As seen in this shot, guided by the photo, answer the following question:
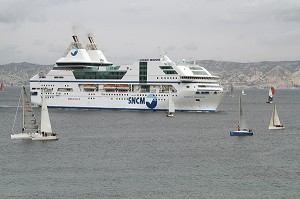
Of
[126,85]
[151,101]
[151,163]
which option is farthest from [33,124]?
[126,85]

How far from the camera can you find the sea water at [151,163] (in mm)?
36562

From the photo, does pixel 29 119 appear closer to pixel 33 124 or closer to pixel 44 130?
pixel 33 124

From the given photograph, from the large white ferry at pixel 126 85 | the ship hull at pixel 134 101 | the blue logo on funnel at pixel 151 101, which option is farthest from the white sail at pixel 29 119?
the blue logo on funnel at pixel 151 101

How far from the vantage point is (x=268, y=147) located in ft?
180

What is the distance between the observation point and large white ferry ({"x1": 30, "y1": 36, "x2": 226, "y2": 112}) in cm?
8906

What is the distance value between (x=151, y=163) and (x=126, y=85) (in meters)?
47.9

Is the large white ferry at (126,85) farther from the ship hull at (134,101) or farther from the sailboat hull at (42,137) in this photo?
the sailboat hull at (42,137)

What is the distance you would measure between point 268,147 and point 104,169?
19.3m

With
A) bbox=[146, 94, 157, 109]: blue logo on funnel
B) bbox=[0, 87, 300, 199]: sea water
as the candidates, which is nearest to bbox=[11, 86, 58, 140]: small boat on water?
bbox=[0, 87, 300, 199]: sea water

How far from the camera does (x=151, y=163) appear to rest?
45.3 m

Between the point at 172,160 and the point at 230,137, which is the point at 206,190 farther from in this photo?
the point at 230,137

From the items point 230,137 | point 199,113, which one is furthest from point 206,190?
point 199,113

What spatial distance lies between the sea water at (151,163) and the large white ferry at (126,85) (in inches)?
663

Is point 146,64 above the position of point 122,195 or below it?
above
